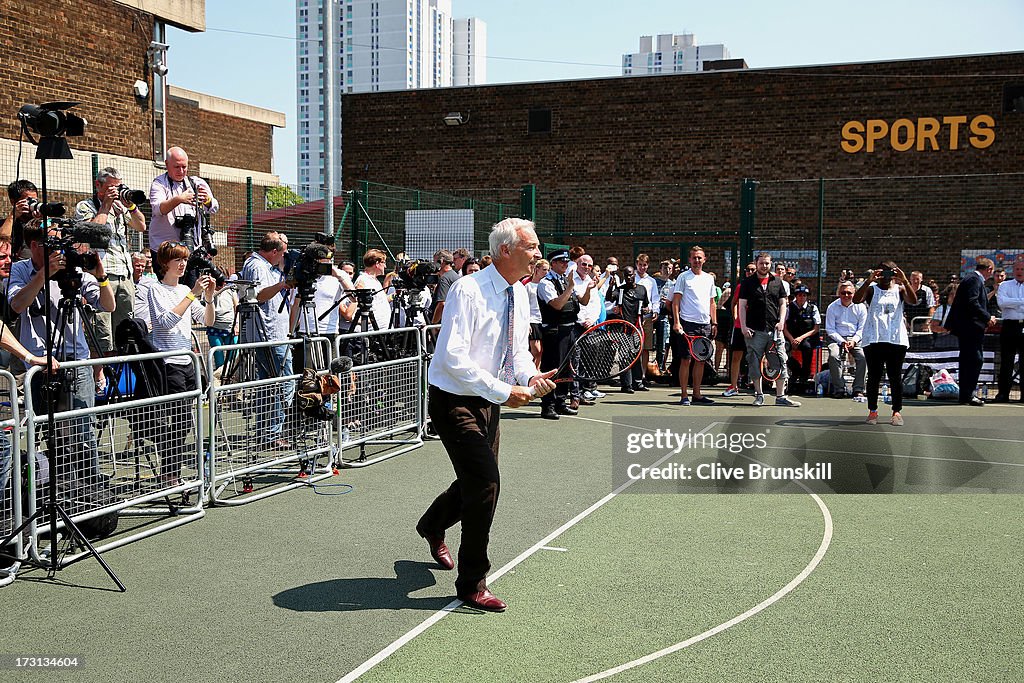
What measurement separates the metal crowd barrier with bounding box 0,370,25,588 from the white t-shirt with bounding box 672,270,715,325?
9323mm

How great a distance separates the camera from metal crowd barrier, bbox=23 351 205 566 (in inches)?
236

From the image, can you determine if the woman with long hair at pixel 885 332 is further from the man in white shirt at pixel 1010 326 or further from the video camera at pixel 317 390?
the video camera at pixel 317 390

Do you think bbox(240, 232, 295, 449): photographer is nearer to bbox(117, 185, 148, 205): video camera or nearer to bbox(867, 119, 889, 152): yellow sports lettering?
bbox(117, 185, 148, 205): video camera

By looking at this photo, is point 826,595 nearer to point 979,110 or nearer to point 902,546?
point 902,546

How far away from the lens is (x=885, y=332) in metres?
11.4

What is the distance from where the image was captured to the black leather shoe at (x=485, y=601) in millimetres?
5248

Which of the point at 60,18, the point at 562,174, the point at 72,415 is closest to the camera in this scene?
the point at 72,415

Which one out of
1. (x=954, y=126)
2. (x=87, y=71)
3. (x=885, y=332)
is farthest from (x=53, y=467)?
(x=954, y=126)

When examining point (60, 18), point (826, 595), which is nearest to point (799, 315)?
point (826, 595)

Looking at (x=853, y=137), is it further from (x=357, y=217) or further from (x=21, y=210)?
(x=21, y=210)

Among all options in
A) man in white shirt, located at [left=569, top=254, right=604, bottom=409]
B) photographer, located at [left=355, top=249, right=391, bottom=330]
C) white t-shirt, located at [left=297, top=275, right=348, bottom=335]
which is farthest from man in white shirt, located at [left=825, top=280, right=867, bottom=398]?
white t-shirt, located at [left=297, top=275, right=348, bottom=335]

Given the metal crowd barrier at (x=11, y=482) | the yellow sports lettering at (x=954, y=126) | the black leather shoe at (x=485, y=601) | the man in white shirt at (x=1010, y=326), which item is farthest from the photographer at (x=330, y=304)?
the yellow sports lettering at (x=954, y=126)

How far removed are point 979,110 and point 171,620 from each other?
23.9m

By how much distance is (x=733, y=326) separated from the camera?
14.6 m
